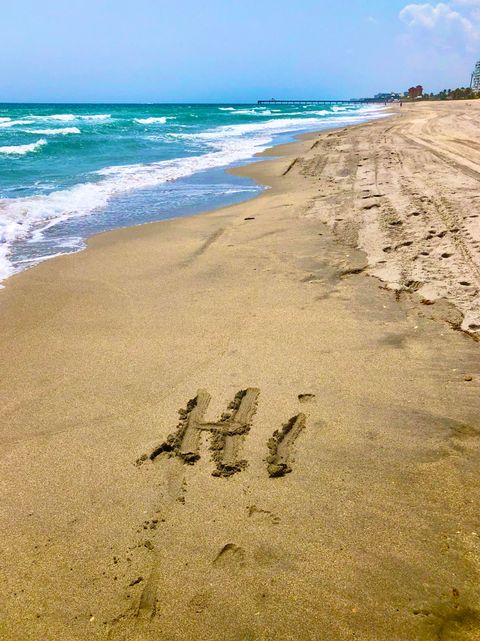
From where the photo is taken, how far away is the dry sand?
6.40 feet

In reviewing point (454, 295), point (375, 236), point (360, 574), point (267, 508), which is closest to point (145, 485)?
point (267, 508)

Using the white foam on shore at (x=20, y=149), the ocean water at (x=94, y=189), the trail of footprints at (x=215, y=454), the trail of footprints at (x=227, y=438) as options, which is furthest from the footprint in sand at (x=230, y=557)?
the white foam on shore at (x=20, y=149)

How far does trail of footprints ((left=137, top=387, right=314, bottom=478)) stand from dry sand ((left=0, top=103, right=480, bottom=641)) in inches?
0.5

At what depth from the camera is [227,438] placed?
2879 mm

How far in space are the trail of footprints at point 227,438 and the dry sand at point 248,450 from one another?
1 cm

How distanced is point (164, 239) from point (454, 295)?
4.54 metres

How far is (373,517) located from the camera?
7.53ft

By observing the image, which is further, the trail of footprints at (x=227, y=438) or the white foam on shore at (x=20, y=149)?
the white foam on shore at (x=20, y=149)

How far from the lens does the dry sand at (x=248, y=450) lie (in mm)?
1952

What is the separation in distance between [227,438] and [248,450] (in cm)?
17

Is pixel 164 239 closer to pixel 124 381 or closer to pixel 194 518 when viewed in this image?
pixel 124 381

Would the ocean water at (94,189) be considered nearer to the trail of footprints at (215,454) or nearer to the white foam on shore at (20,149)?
the white foam on shore at (20,149)

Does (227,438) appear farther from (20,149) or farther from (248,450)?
(20,149)

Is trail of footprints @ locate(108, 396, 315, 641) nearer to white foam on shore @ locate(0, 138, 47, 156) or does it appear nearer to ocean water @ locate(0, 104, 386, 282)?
ocean water @ locate(0, 104, 386, 282)
